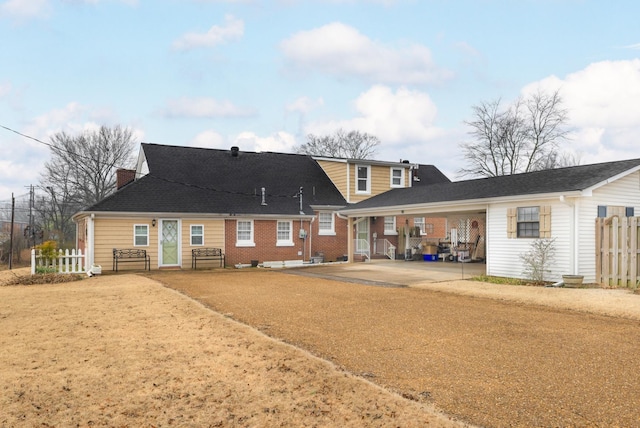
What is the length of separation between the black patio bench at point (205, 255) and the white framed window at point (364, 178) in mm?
8941

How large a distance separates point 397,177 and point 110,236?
1570cm

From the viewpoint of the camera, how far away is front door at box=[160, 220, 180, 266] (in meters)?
21.4

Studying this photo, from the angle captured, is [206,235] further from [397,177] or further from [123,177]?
[397,177]

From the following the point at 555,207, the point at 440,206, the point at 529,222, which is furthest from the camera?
the point at 440,206

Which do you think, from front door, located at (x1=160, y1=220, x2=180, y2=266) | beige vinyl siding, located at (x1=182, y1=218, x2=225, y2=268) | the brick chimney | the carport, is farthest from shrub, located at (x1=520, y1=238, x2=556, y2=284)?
the brick chimney

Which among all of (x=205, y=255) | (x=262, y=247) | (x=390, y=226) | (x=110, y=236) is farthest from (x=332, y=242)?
(x=110, y=236)

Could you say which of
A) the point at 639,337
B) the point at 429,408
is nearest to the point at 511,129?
the point at 639,337

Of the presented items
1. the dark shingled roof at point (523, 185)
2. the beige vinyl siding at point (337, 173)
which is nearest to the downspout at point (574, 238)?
the dark shingled roof at point (523, 185)

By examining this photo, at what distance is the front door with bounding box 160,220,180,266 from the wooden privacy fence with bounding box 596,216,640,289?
16.1 metres

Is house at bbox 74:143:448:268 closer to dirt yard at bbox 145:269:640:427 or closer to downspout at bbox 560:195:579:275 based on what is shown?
dirt yard at bbox 145:269:640:427

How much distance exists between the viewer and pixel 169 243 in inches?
848

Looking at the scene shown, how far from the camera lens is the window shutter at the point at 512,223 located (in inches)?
616

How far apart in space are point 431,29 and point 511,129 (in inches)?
1140

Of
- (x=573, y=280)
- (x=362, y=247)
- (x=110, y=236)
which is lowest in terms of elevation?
(x=573, y=280)
